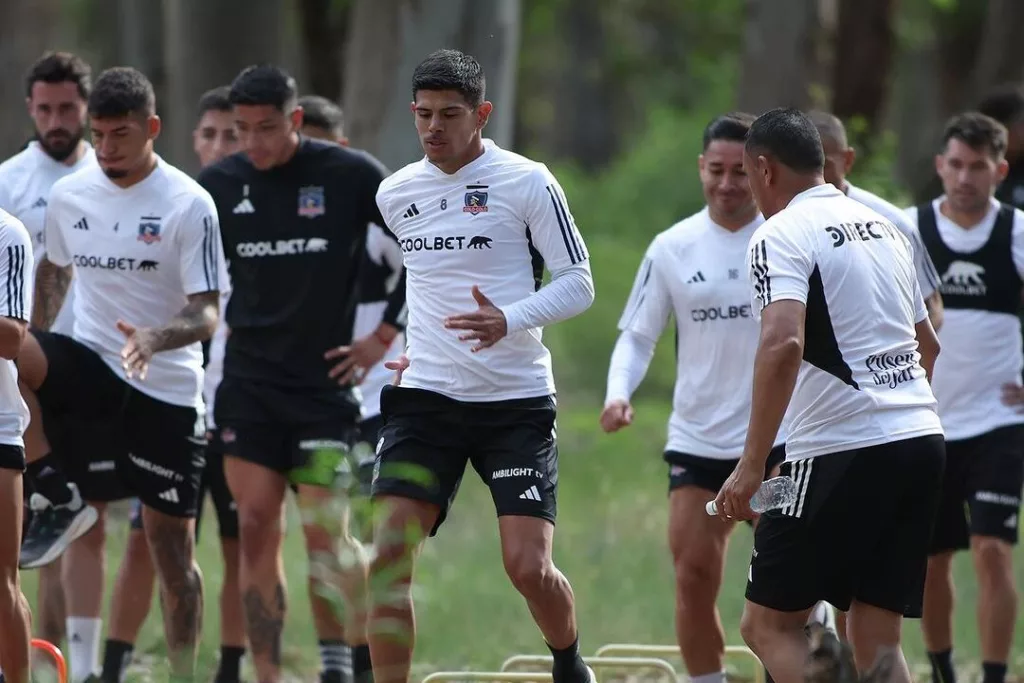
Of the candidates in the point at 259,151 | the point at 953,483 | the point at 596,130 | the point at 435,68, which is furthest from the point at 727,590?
the point at 596,130

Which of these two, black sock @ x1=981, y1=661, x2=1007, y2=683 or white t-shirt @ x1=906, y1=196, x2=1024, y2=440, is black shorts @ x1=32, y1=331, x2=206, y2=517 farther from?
black sock @ x1=981, y1=661, x2=1007, y2=683

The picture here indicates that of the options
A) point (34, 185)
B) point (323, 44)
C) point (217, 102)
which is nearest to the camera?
point (34, 185)

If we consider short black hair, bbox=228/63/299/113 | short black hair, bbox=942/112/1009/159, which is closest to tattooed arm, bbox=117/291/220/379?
short black hair, bbox=228/63/299/113

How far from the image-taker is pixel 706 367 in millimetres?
8492

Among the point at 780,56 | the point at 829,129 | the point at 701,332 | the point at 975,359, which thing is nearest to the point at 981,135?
the point at 829,129

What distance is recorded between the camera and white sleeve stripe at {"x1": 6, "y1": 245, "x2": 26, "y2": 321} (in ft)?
22.9

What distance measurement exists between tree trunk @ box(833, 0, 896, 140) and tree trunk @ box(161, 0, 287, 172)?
341 inches

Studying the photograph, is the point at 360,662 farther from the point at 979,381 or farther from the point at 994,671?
the point at 979,381

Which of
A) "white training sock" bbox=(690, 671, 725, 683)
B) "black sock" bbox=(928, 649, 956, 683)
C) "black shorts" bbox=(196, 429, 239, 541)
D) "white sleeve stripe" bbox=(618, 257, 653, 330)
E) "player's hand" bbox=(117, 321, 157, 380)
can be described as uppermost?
"white sleeve stripe" bbox=(618, 257, 653, 330)

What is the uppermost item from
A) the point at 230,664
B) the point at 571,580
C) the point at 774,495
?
the point at 774,495

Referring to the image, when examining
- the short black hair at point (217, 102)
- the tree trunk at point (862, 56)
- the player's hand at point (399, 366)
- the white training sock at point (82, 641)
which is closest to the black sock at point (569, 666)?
the player's hand at point (399, 366)

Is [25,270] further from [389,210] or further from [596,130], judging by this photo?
[596,130]

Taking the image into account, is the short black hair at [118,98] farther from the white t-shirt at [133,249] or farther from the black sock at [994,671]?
the black sock at [994,671]

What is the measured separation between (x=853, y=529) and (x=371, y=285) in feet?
13.9
